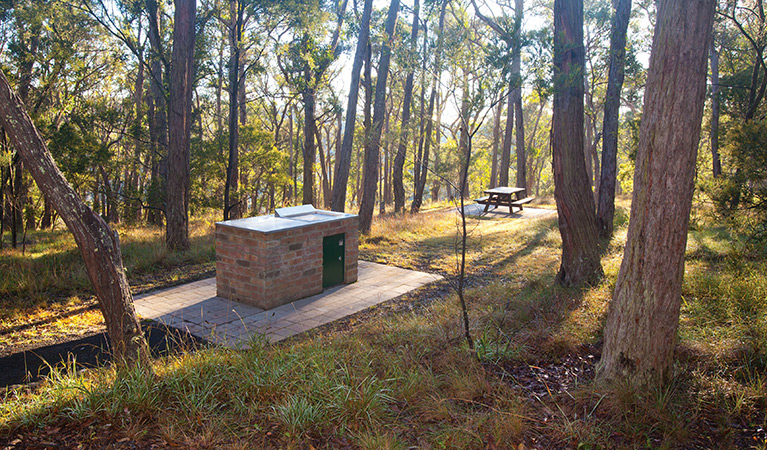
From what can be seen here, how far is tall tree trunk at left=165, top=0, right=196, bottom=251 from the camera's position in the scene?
10906 mm

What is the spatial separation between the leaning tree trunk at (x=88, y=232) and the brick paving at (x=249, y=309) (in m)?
1.32

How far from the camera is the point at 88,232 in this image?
4.22 m

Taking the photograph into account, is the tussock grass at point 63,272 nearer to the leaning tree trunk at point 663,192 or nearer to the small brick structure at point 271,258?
the small brick structure at point 271,258

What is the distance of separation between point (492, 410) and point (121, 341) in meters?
3.49

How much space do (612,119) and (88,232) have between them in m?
11.8

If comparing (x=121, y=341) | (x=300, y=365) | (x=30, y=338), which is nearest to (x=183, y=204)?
(x=30, y=338)

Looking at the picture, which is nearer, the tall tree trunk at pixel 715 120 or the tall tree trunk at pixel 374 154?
the tall tree trunk at pixel 715 120

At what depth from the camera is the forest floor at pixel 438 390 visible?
3.30 meters

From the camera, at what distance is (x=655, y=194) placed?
363 centimetres

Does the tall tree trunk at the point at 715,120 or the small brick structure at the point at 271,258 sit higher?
the tall tree trunk at the point at 715,120

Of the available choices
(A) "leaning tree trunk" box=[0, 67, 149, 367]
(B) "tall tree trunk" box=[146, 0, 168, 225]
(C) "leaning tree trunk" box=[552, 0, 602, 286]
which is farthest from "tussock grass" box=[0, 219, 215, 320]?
(C) "leaning tree trunk" box=[552, 0, 602, 286]

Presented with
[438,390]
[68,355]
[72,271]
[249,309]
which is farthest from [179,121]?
[438,390]

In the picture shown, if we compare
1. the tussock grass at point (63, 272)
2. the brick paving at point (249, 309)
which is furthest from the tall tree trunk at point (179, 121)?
the brick paving at point (249, 309)

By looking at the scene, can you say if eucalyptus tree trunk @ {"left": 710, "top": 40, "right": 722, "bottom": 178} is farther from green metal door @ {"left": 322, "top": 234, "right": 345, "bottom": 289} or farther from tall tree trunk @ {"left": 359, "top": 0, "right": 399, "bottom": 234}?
green metal door @ {"left": 322, "top": 234, "right": 345, "bottom": 289}
